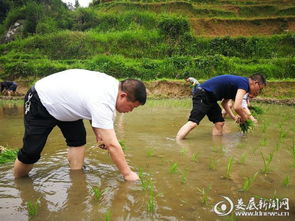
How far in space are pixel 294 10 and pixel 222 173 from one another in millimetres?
25329

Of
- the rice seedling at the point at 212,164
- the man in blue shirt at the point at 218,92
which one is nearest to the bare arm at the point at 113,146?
the rice seedling at the point at 212,164

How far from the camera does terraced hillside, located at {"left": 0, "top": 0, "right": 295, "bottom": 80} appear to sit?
52.2ft

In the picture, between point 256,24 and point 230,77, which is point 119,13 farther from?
point 230,77

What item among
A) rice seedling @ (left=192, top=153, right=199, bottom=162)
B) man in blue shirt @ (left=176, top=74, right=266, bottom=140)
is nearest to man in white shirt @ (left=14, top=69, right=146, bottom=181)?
rice seedling @ (left=192, top=153, right=199, bottom=162)

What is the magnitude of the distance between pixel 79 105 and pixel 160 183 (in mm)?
1034

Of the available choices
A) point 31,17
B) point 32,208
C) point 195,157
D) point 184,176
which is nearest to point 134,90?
point 184,176

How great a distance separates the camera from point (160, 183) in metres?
2.84

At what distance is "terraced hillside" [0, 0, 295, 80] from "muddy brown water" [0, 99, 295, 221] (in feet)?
37.6

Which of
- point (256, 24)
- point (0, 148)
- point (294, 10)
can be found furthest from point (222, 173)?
point (294, 10)

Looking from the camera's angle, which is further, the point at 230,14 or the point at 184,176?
the point at 230,14

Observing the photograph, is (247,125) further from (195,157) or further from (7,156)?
(7,156)

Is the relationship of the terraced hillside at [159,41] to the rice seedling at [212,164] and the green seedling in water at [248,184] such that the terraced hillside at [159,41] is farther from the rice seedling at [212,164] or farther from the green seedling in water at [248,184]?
the green seedling in water at [248,184]

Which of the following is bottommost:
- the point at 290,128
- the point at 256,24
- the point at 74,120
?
the point at 290,128

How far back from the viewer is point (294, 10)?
2425 cm
